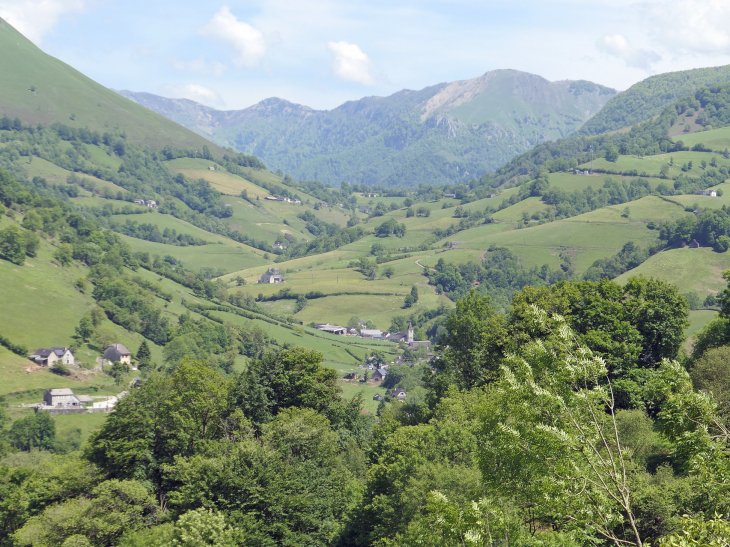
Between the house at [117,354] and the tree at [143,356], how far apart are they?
266 centimetres

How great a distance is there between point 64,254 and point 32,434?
8350 centimetres

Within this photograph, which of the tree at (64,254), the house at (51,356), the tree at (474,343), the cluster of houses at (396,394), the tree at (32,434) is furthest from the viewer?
the tree at (64,254)

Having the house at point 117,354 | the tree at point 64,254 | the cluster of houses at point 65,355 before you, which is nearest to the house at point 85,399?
the cluster of houses at point 65,355

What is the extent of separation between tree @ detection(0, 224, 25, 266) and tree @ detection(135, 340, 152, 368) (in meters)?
39.8

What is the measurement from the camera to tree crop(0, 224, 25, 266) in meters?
163

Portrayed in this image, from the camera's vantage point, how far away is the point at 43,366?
134 meters

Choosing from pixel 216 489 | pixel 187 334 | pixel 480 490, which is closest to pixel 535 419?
pixel 480 490

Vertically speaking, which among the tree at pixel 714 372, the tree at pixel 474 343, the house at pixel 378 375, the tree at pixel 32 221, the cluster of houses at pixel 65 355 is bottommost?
the house at pixel 378 375

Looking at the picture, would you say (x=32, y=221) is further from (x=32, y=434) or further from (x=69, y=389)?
(x=32, y=434)

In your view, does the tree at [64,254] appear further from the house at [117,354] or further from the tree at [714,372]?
the tree at [714,372]

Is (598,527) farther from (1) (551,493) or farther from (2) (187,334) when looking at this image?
(2) (187,334)

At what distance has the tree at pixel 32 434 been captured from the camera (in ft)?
352

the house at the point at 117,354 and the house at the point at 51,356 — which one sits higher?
the house at the point at 51,356

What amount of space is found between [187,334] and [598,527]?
16424cm
